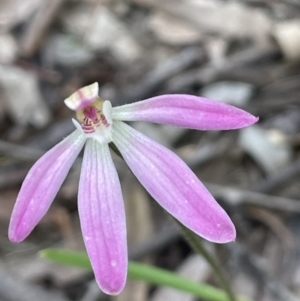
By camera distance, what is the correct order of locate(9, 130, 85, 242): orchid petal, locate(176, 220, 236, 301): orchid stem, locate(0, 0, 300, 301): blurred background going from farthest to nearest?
locate(0, 0, 300, 301): blurred background, locate(176, 220, 236, 301): orchid stem, locate(9, 130, 85, 242): orchid petal

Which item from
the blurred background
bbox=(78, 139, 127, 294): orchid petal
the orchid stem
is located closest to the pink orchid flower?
bbox=(78, 139, 127, 294): orchid petal

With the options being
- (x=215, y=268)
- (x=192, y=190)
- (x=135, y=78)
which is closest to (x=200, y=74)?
(x=135, y=78)

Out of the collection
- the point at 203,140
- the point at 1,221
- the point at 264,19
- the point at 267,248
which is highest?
the point at 264,19

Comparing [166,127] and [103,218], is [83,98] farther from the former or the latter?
[166,127]

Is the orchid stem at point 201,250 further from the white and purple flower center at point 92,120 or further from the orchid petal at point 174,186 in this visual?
the white and purple flower center at point 92,120

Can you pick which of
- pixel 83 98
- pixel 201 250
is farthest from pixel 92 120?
pixel 201 250

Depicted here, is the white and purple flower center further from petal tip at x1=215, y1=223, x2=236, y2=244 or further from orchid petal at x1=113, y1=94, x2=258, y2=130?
petal tip at x1=215, y1=223, x2=236, y2=244

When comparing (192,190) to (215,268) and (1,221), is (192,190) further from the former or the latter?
(1,221)
